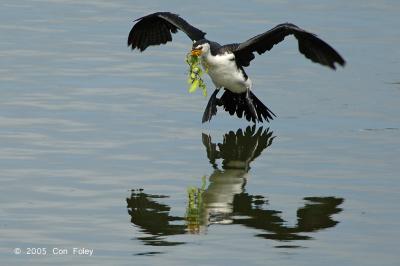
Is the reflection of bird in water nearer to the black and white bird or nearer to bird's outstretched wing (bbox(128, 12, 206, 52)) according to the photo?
the black and white bird

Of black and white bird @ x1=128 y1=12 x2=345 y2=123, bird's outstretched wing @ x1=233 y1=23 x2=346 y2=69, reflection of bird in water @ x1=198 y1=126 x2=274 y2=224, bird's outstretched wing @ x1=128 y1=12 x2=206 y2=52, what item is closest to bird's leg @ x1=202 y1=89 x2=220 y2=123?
black and white bird @ x1=128 y1=12 x2=345 y2=123

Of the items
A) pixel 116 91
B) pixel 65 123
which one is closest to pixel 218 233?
pixel 65 123

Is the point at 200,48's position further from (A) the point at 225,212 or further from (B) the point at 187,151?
(A) the point at 225,212

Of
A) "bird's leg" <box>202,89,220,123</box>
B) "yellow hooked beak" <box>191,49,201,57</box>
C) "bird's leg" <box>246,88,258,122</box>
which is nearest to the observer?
"yellow hooked beak" <box>191,49,201,57</box>

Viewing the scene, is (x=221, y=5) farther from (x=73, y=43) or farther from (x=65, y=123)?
(x=65, y=123)

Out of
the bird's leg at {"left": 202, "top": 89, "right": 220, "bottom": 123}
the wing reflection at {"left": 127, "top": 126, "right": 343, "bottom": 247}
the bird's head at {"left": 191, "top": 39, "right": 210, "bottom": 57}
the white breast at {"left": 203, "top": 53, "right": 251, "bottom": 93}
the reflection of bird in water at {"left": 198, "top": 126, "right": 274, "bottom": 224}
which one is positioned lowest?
the wing reflection at {"left": 127, "top": 126, "right": 343, "bottom": 247}

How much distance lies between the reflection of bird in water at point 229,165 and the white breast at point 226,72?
2.05 ft

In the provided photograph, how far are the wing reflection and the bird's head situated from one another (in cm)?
186

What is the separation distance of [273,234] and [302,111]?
4.70m

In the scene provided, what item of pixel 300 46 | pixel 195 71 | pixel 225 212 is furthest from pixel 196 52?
pixel 225 212

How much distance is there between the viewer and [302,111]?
49.9 feet

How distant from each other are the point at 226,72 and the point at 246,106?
0.51m

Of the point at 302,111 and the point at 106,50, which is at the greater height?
the point at 106,50

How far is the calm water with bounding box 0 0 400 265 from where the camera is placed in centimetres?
1040
